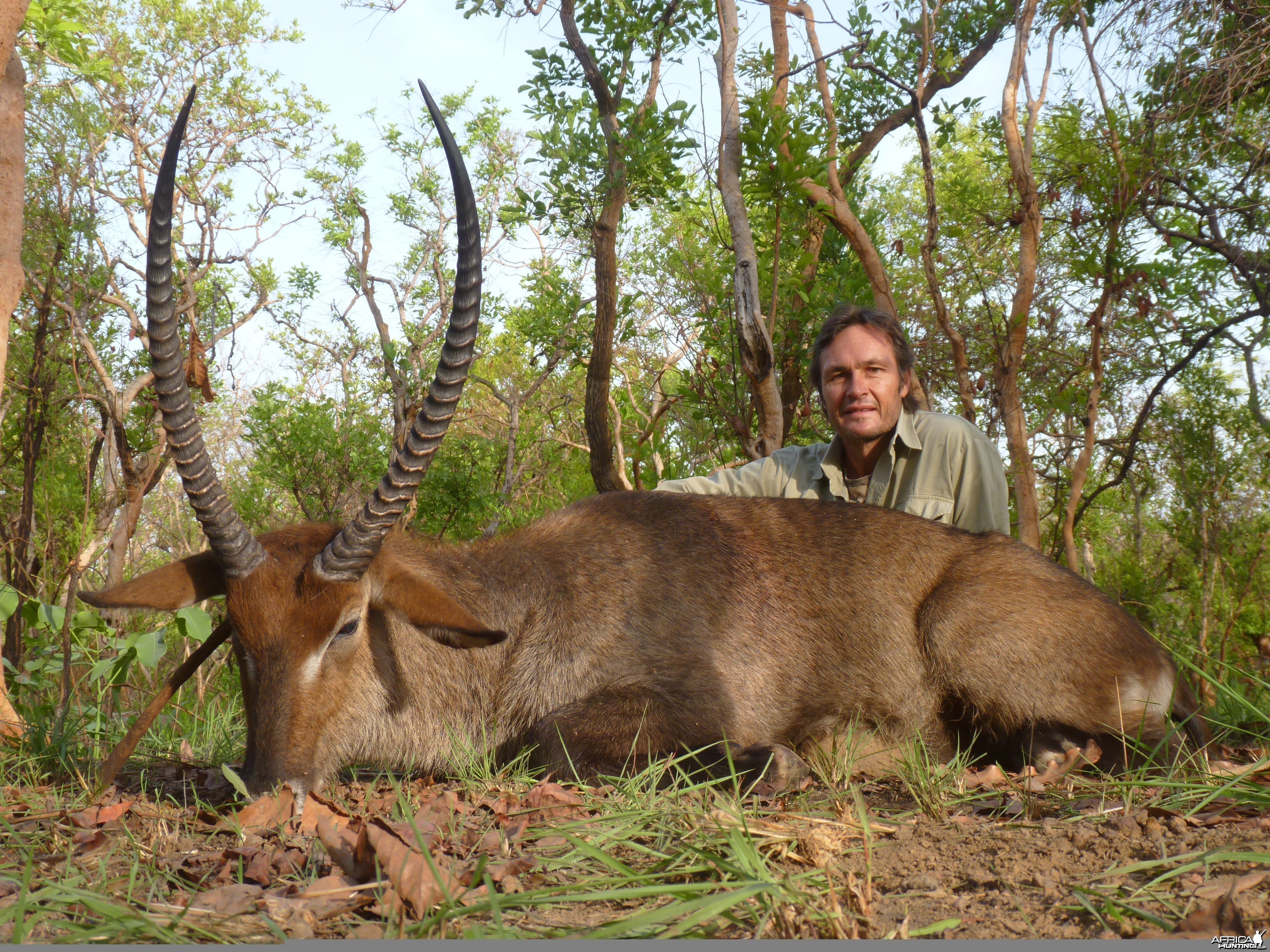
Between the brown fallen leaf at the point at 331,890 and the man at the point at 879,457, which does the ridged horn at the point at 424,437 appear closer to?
the brown fallen leaf at the point at 331,890

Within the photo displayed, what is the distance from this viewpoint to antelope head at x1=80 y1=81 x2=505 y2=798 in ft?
10.7

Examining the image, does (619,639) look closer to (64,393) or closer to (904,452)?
(904,452)

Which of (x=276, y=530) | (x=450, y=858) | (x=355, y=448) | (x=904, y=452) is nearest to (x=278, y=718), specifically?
(x=276, y=530)

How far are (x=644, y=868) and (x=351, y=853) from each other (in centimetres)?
72

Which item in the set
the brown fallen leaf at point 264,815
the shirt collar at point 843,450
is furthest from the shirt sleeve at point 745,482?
the brown fallen leaf at point 264,815

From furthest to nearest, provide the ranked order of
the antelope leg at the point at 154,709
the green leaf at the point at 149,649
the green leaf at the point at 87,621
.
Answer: the green leaf at the point at 87,621
the green leaf at the point at 149,649
the antelope leg at the point at 154,709

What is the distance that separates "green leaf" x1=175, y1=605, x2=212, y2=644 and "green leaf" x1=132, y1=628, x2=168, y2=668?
13 centimetres

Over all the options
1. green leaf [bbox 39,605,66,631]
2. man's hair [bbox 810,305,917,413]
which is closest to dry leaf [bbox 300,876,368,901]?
green leaf [bbox 39,605,66,631]

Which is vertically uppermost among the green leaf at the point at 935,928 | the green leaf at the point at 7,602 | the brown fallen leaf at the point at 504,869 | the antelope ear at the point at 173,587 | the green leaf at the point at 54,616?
the antelope ear at the point at 173,587

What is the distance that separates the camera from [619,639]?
3.92 metres

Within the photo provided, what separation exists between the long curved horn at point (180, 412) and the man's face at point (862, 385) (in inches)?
129

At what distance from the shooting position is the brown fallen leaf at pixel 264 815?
111 inches

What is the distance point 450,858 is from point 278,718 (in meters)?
1.18

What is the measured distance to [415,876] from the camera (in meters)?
2.07
